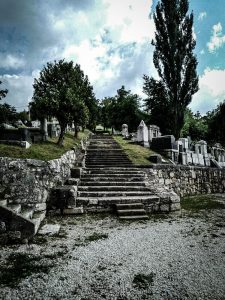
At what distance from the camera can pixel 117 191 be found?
28.2 ft

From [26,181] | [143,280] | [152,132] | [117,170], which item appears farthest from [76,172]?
[152,132]

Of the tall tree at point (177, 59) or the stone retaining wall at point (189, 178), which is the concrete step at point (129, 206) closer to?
the stone retaining wall at point (189, 178)

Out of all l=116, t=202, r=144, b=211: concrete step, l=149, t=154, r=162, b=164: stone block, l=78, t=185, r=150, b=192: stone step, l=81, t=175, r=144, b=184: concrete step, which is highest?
l=149, t=154, r=162, b=164: stone block

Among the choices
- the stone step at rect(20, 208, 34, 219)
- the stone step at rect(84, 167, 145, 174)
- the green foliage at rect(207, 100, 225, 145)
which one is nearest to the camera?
the stone step at rect(20, 208, 34, 219)

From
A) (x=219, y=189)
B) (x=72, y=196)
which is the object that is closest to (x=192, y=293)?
(x=72, y=196)

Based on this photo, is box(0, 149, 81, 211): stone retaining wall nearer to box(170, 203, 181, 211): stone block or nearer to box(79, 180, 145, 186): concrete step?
box(79, 180, 145, 186): concrete step

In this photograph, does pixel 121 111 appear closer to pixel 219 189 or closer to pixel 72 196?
pixel 219 189

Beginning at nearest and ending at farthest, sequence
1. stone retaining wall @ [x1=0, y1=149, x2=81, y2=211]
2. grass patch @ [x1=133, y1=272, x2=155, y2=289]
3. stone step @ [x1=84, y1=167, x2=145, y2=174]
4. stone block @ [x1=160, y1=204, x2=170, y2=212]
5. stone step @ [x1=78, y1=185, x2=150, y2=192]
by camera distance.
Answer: grass patch @ [x1=133, y1=272, x2=155, y2=289] → stone retaining wall @ [x1=0, y1=149, x2=81, y2=211] → stone block @ [x1=160, y1=204, x2=170, y2=212] → stone step @ [x1=78, y1=185, x2=150, y2=192] → stone step @ [x1=84, y1=167, x2=145, y2=174]

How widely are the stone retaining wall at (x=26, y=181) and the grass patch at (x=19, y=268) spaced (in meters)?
2.50

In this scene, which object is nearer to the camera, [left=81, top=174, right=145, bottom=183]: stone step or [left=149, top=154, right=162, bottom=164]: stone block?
[left=81, top=174, right=145, bottom=183]: stone step

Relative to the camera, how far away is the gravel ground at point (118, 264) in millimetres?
3006

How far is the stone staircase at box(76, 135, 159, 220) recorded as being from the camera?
729 cm

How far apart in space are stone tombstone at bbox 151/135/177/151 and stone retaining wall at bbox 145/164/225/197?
10.2 feet

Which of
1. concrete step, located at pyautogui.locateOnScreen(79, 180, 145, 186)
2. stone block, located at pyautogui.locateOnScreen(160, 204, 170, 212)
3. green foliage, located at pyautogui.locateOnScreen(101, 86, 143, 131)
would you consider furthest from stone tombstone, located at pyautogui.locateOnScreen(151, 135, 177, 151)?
green foliage, located at pyautogui.locateOnScreen(101, 86, 143, 131)
